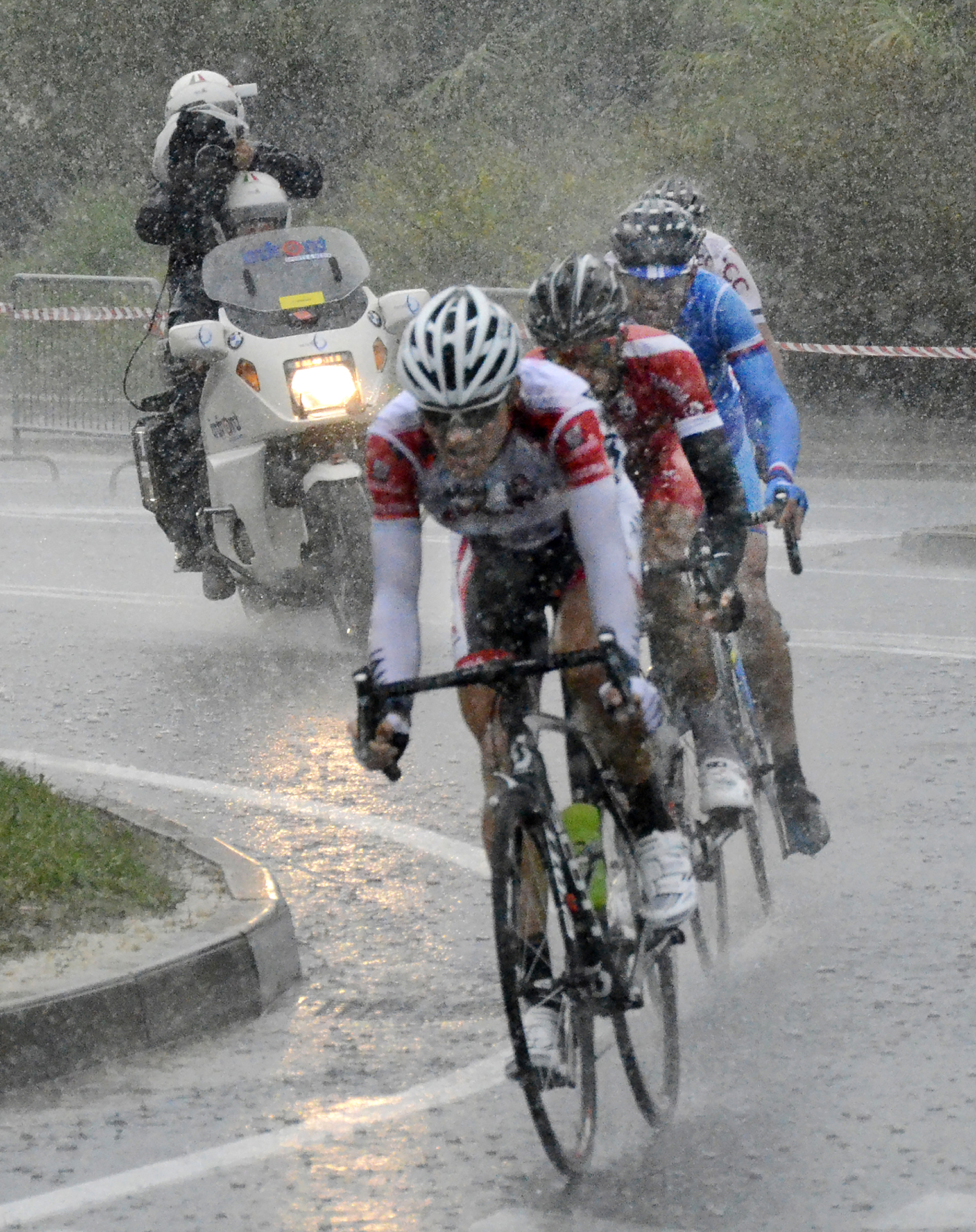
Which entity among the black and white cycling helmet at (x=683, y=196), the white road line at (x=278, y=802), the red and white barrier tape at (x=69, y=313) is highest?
the black and white cycling helmet at (x=683, y=196)

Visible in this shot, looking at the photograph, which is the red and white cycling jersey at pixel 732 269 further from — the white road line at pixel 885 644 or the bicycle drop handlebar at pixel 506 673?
the white road line at pixel 885 644

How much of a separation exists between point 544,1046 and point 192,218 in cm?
654

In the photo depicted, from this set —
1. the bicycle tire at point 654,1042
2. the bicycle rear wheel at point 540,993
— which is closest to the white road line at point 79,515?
the bicycle tire at point 654,1042

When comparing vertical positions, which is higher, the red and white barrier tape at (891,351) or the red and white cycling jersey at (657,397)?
the red and white cycling jersey at (657,397)

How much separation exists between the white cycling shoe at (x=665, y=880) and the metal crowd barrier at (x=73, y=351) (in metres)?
14.2

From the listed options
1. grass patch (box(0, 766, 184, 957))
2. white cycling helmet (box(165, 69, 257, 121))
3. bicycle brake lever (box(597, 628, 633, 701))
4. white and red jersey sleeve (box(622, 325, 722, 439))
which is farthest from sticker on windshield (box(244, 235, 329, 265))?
bicycle brake lever (box(597, 628, 633, 701))

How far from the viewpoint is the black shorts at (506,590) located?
14.9 ft

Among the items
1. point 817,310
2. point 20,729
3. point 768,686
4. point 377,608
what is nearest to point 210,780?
point 20,729

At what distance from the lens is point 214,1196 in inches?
162

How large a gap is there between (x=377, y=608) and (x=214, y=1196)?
1.16 m

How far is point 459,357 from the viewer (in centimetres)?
402

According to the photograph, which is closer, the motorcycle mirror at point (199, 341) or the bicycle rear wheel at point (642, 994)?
the bicycle rear wheel at point (642, 994)

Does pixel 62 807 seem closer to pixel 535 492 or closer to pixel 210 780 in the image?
pixel 210 780

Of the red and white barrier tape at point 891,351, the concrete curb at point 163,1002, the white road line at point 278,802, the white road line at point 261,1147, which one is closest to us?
the white road line at point 261,1147
